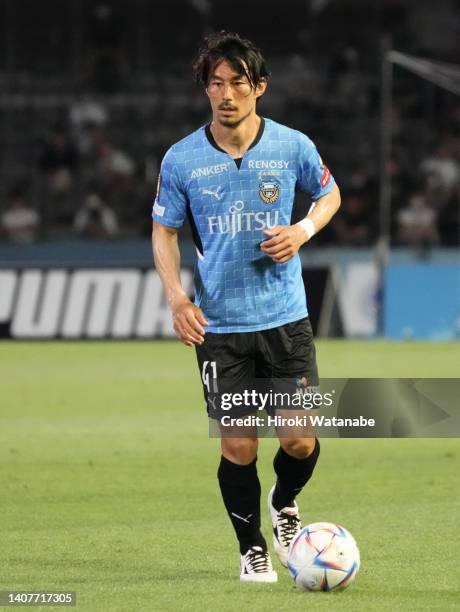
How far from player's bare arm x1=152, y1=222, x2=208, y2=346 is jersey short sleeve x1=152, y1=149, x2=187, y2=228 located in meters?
0.05

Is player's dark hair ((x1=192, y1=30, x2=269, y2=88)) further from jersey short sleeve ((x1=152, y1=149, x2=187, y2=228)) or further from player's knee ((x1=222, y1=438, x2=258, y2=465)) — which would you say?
player's knee ((x1=222, y1=438, x2=258, y2=465))

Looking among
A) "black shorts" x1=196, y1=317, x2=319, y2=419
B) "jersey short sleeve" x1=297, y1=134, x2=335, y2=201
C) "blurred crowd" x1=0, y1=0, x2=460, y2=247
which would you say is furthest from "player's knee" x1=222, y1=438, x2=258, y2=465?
"blurred crowd" x1=0, y1=0, x2=460, y2=247

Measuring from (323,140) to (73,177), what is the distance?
427 cm

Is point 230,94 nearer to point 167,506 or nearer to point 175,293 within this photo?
point 175,293

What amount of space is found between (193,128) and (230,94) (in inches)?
770

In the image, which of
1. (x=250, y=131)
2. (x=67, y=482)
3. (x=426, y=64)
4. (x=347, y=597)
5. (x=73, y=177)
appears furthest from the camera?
(x=73, y=177)

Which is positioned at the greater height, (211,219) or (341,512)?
(211,219)

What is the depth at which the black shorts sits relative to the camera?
6379 millimetres

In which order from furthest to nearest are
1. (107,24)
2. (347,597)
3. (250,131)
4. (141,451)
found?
(107,24), (141,451), (250,131), (347,597)

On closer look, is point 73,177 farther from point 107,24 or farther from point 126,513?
point 126,513

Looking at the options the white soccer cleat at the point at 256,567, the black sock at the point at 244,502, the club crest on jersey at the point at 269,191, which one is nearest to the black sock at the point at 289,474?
the black sock at the point at 244,502

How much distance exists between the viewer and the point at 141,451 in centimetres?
1111

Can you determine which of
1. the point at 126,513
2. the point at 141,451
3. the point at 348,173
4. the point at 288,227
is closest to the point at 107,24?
the point at 348,173

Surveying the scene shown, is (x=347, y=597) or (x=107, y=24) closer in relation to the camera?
(x=347, y=597)
